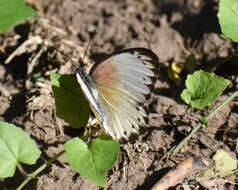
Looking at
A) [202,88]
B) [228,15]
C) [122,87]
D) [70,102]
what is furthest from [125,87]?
[228,15]

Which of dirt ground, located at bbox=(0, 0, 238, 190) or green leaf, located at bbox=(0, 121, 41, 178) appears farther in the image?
dirt ground, located at bbox=(0, 0, 238, 190)

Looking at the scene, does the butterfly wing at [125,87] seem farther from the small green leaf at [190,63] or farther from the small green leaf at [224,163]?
the small green leaf at [190,63]

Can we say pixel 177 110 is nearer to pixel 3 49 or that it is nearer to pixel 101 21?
pixel 101 21

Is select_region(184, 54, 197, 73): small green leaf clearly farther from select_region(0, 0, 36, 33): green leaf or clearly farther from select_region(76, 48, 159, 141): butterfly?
select_region(0, 0, 36, 33): green leaf

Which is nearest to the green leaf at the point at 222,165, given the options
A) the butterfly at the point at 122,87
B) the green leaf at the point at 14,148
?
the butterfly at the point at 122,87

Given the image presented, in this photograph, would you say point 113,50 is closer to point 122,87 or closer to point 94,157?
A: point 122,87

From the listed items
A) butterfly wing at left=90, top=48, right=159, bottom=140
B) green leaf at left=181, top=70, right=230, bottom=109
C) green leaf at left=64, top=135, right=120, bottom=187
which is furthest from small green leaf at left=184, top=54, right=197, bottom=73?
green leaf at left=64, top=135, right=120, bottom=187
